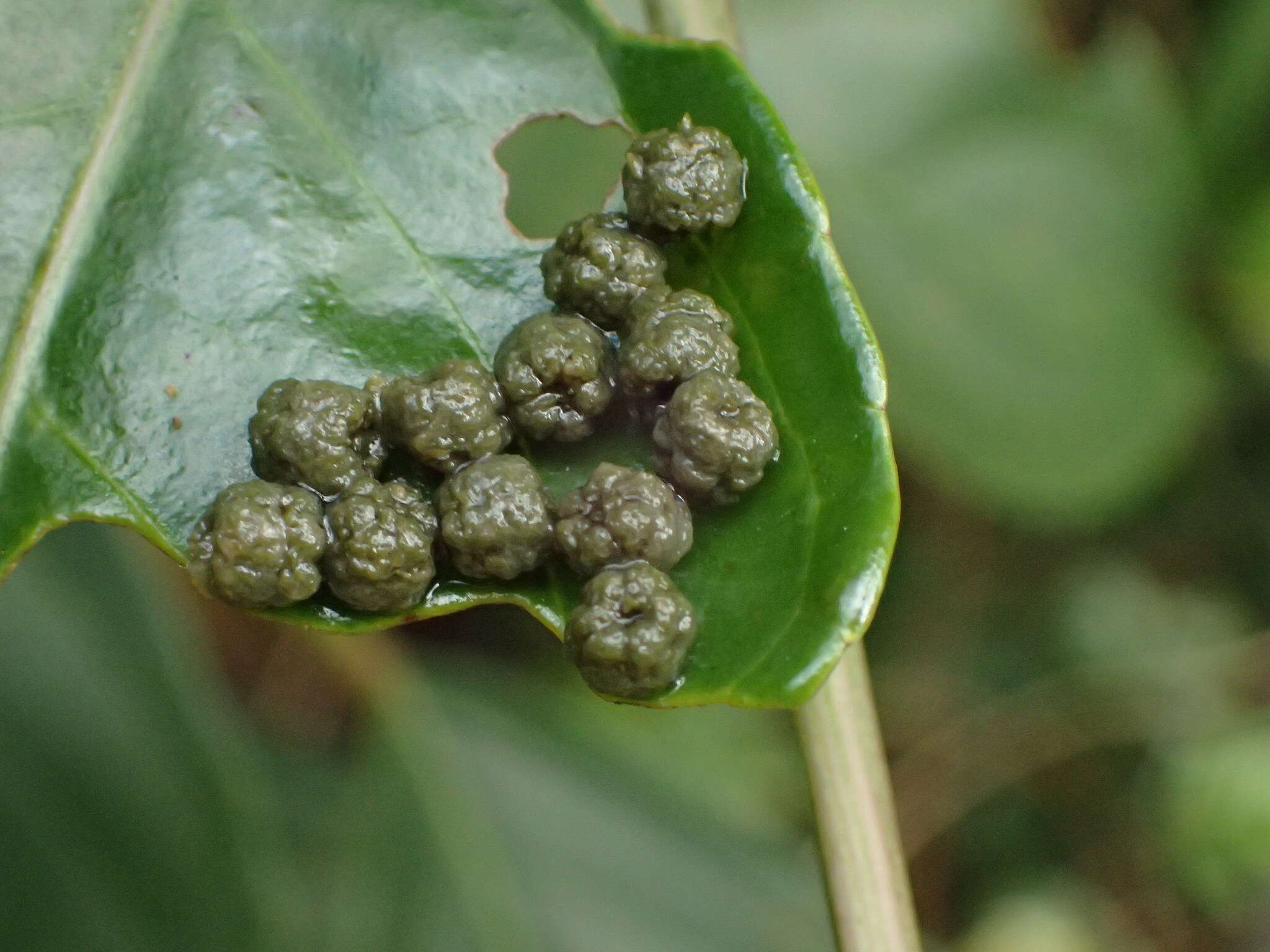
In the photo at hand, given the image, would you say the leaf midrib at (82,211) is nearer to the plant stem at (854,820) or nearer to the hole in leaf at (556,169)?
the hole in leaf at (556,169)

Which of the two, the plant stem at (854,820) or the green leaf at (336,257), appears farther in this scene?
the plant stem at (854,820)

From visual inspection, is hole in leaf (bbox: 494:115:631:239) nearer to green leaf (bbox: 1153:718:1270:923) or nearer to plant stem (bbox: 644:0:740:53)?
plant stem (bbox: 644:0:740:53)

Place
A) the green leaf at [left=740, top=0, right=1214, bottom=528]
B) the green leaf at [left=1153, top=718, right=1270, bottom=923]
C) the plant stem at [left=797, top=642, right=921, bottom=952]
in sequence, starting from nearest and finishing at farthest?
1. the plant stem at [left=797, top=642, right=921, bottom=952]
2. the green leaf at [left=740, top=0, right=1214, bottom=528]
3. the green leaf at [left=1153, top=718, right=1270, bottom=923]

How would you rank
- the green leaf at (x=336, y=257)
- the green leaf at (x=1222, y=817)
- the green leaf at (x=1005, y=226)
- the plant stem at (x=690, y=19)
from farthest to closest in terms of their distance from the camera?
the green leaf at (x=1222, y=817), the green leaf at (x=1005, y=226), the plant stem at (x=690, y=19), the green leaf at (x=336, y=257)

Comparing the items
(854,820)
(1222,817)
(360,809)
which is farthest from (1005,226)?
(360,809)

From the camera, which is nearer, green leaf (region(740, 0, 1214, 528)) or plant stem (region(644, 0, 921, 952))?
plant stem (region(644, 0, 921, 952))

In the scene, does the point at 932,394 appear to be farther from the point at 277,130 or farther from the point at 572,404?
the point at 277,130

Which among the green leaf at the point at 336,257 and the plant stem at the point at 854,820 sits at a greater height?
the green leaf at the point at 336,257

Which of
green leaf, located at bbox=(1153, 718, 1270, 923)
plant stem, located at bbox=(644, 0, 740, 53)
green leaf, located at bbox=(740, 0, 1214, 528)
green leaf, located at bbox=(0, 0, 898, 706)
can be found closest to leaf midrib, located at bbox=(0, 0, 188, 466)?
green leaf, located at bbox=(0, 0, 898, 706)

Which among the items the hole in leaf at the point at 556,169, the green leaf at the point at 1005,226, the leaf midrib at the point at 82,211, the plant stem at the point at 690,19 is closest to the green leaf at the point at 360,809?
the green leaf at the point at 1005,226
